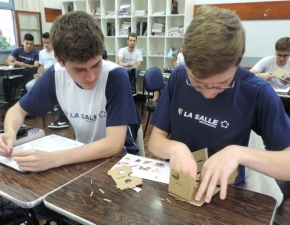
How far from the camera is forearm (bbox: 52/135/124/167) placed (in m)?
1.02

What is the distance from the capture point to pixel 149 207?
0.77m

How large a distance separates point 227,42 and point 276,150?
47cm

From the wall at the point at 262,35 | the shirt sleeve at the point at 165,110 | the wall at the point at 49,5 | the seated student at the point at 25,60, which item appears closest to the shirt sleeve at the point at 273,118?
the shirt sleeve at the point at 165,110

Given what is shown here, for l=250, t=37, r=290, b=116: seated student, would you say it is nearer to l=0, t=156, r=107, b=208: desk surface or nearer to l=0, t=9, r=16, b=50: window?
l=0, t=156, r=107, b=208: desk surface

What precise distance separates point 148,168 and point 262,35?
4.38 meters

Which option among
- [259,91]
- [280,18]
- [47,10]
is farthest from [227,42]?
[47,10]

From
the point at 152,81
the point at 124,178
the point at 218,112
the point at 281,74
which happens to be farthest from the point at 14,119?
the point at 281,74

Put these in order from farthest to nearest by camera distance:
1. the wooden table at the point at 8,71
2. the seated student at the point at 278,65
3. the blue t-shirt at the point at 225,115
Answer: the wooden table at the point at 8,71 → the seated student at the point at 278,65 → the blue t-shirt at the point at 225,115

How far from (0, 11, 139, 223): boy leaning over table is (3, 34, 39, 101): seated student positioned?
3892 millimetres

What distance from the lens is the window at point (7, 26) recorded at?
5.25m

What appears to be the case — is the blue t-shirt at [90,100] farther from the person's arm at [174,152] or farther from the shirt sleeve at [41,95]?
the person's arm at [174,152]

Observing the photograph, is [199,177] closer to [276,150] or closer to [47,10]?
[276,150]

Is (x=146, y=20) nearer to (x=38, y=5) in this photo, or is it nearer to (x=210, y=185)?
(x=38, y=5)

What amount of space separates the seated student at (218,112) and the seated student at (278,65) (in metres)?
2.10
